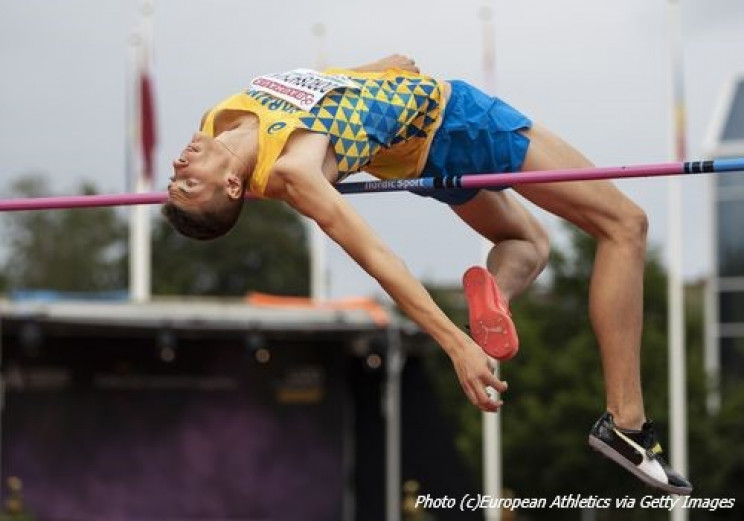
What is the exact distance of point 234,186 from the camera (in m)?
6.60

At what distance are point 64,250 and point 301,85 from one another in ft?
163

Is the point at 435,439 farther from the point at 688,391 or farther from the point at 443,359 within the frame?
the point at 443,359

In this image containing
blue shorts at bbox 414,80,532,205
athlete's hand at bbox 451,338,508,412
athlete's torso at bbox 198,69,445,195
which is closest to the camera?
athlete's hand at bbox 451,338,508,412

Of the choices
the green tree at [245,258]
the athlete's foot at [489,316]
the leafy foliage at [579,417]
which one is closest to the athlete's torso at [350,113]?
the athlete's foot at [489,316]

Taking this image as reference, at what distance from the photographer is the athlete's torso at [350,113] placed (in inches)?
261

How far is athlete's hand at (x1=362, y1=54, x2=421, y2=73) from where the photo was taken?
711 cm

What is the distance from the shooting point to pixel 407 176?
7125mm

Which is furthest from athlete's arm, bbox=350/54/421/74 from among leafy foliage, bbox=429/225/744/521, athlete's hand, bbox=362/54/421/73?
leafy foliage, bbox=429/225/744/521

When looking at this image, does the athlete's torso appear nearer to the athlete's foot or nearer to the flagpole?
the athlete's foot

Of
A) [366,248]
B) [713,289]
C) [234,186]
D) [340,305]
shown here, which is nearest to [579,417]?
[713,289]

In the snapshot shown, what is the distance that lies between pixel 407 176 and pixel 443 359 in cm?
3097

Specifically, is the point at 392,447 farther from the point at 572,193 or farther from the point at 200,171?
the point at 200,171

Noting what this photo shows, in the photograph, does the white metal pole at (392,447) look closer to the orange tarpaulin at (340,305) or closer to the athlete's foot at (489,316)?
the orange tarpaulin at (340,305)

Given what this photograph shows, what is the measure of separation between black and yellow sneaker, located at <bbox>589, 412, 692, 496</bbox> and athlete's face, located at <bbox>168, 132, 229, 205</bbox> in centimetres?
158
